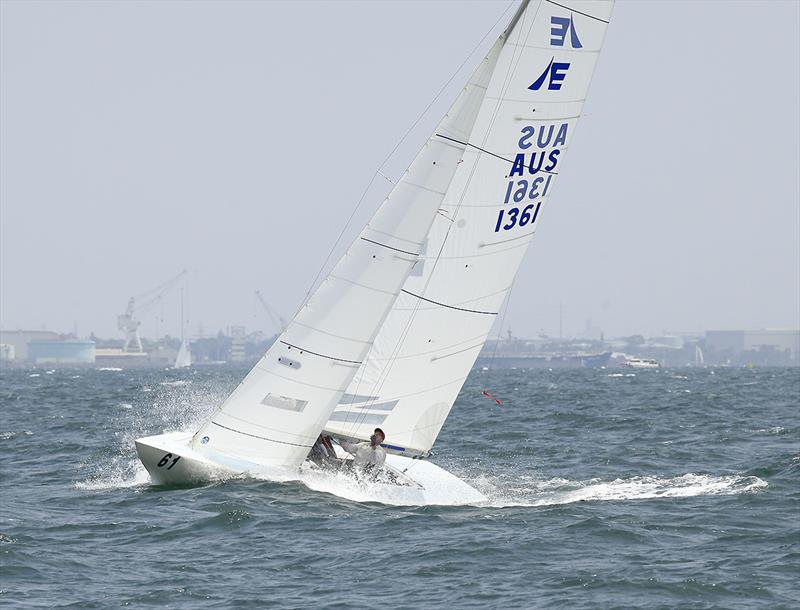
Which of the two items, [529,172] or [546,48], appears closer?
[546,48]

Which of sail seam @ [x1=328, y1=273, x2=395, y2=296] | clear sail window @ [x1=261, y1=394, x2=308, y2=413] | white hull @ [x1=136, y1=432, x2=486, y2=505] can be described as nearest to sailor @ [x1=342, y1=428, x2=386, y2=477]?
white hull @ [x1=136, y1=432, x2=486, y2=505]

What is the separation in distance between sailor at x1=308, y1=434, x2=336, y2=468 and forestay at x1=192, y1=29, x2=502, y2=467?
26.1 inches

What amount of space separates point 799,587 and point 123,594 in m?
5.73

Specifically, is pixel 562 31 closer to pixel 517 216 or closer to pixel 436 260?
pixel 517 216

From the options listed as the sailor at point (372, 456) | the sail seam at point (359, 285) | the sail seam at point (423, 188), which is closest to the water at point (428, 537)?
the sailor at point (372, 456)

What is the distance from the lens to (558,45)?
14961mm

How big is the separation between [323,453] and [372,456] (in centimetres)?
100

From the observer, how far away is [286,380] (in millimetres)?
14906

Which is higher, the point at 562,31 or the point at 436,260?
the point at 562,31

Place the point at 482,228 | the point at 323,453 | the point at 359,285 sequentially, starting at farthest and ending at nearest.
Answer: the point at 323,453 → the point at 482,228 → the point at 359,285

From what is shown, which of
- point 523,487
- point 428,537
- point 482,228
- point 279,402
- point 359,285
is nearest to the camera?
point 428,537

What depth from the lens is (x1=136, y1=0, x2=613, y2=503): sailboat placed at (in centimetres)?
1493

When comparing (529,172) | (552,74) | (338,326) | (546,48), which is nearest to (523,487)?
(338,326)

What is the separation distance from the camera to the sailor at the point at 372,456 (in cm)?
1514
